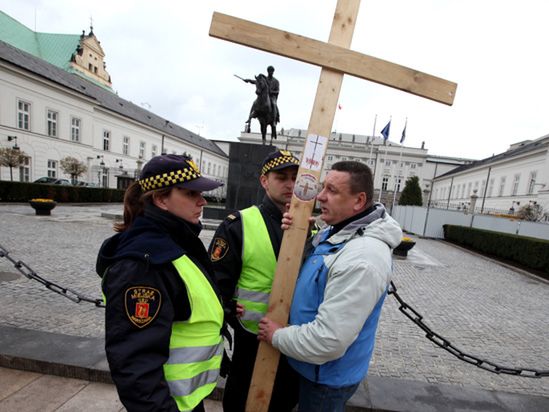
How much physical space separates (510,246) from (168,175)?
16.0m

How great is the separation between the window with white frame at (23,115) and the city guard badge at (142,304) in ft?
121

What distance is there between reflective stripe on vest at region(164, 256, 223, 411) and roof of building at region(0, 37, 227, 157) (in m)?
35.5

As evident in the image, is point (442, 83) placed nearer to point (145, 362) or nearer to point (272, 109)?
point (145, 362)

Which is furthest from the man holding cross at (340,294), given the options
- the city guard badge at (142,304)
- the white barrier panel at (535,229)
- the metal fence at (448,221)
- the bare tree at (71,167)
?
the bare tree at (71,167)

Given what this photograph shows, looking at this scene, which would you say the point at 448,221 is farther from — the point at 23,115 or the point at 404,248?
the point at 23,115

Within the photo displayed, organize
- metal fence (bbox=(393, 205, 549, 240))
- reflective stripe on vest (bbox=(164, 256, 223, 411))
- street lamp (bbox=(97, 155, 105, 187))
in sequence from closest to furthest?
reflective stripe on vest (bbox=(164, 256, 223, 411)) → metal fence (bbox=(393, 205, 549, 240)) → street lamp (bbox=(97, 155, 105, 187))

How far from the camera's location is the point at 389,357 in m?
4.00

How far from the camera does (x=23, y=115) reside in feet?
94.9

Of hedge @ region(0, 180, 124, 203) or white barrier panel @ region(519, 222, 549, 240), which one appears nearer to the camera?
white barrier panel @ region(519, 222, 549, 240)

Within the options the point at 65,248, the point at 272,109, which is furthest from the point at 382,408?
the point at 272,109

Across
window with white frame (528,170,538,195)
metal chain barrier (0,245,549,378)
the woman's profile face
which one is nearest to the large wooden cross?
the woman's profile face

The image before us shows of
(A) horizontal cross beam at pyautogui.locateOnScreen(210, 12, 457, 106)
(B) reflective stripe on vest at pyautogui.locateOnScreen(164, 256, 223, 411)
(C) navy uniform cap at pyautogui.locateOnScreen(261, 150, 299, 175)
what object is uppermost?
(A) horizontal cross beam at pyautogui.locateOnScreen(210, 12, 457, 106)

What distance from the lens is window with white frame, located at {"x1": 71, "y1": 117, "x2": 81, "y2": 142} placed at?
34.4 metres

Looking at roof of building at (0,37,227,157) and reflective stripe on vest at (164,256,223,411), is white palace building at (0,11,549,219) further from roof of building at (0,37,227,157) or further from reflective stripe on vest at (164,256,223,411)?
reflective stripe on vest at (164,256,223,411)
